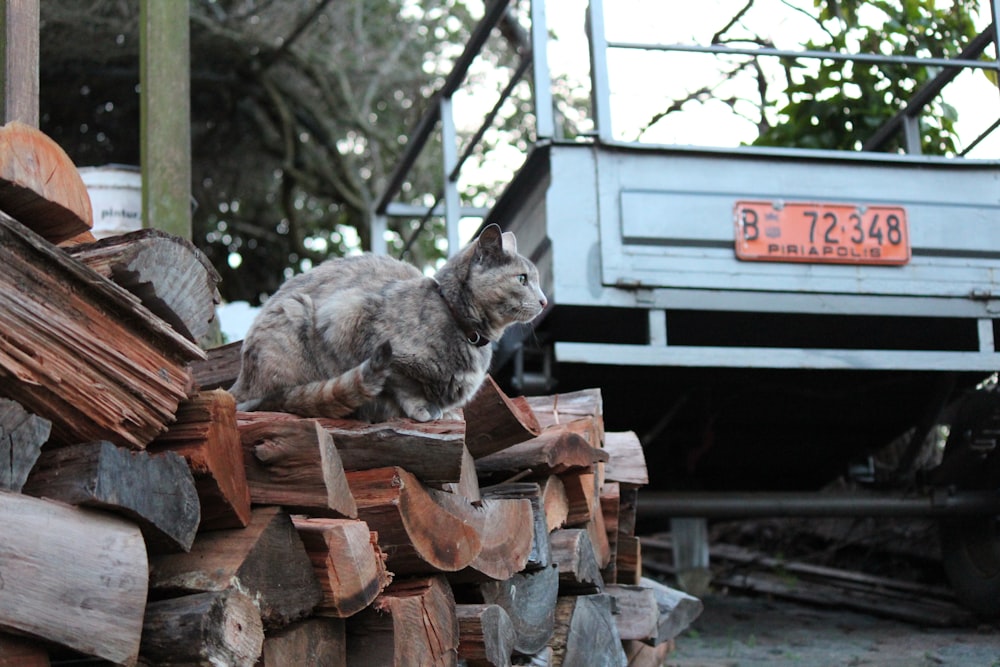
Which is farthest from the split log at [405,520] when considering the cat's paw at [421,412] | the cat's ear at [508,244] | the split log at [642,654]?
the split log at [642,654]

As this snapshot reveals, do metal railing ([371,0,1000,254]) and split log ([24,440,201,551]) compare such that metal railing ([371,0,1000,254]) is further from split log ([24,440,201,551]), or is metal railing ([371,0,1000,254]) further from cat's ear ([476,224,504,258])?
split log ([24,440,201,551])

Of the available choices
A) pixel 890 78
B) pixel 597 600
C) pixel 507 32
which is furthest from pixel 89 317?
pixel 507 32

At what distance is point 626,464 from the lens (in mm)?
4047

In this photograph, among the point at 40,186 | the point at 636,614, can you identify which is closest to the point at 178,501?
the point at 40,186

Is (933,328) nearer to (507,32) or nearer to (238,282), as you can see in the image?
(507,32)

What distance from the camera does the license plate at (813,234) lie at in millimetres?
4523

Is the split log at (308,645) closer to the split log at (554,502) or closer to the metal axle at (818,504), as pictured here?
the split log at (554,502)

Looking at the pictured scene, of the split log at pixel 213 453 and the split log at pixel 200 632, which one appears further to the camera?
the split log at pixel 213 453

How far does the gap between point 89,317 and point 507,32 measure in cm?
658

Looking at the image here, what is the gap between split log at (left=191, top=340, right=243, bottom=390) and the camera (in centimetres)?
314

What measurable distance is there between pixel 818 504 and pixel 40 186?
13.9ft

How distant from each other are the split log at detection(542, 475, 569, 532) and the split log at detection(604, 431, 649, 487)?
58cm

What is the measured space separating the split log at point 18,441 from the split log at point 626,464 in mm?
2500

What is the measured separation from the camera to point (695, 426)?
20.2ft
